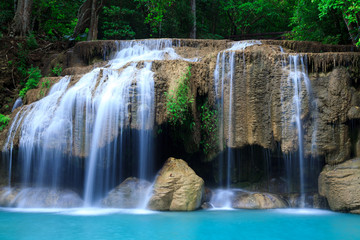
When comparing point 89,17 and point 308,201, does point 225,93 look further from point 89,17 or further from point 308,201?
point 89,17

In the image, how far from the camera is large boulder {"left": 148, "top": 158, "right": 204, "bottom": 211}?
7.76m

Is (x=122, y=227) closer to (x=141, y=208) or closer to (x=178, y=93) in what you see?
(x=141, y=208)

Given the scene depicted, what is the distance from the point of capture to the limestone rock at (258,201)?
27.1 feet

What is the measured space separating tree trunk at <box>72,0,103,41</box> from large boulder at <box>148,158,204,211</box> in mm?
11433

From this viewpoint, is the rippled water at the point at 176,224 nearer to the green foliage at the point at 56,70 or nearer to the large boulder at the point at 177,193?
the large boulder at the point at 177,193

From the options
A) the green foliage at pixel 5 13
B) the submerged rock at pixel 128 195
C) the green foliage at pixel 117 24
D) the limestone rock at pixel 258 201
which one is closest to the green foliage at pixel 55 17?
the green foliage at pixel 5 13

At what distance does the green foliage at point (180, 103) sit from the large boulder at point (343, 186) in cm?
389

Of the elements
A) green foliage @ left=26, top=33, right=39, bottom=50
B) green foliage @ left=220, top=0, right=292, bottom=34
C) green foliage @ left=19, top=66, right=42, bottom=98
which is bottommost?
green foliage @ left=19, top=66, right=42, bottom=98

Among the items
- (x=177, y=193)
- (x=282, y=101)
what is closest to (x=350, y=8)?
(x=282, y=101)

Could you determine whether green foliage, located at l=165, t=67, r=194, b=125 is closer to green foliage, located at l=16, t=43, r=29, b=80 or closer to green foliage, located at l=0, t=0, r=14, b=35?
green foliage, located at l=16, t=43, r=29, b=80

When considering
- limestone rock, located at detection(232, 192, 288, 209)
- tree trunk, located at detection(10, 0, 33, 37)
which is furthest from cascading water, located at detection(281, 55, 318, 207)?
tree trunk, located at detection(10, 0, 33, 37)

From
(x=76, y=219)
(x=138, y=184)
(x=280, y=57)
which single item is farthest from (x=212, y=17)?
(x=76, y=219)

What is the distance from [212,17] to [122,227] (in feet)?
74.7

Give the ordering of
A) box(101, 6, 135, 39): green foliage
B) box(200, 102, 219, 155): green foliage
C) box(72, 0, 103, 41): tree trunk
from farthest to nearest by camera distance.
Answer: box(101, 6, 135, 39): green foliage, box(72, 0, 103, 41): tree trunk, box(200, 102, 219, 155): green foliage
